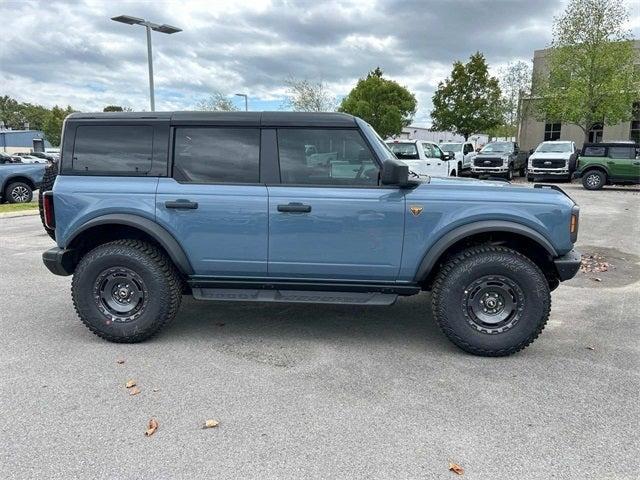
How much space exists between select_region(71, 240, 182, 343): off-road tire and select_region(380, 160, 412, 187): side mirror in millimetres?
1939

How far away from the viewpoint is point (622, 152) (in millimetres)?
17547

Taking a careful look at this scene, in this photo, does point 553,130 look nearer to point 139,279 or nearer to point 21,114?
point 139,279

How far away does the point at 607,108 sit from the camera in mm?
22391

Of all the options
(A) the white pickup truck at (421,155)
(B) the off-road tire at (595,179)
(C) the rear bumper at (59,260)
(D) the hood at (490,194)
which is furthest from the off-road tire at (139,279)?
(B) the off-road tire at (595,179)

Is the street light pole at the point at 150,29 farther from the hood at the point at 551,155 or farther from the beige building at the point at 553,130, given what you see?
the beige building at the point at 553,130

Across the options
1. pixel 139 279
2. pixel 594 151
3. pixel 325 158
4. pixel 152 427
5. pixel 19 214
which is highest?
pixel 594 151

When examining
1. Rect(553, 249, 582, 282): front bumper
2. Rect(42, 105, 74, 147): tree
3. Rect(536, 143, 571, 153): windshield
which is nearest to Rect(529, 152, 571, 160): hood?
Rect(536, 143, 571, 153): windshield

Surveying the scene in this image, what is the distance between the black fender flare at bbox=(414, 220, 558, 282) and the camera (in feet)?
12.1

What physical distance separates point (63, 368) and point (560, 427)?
3.42m

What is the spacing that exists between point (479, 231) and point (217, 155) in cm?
215

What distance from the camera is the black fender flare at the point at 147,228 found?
3.90 metres

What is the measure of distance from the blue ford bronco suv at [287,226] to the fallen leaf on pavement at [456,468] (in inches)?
55.9

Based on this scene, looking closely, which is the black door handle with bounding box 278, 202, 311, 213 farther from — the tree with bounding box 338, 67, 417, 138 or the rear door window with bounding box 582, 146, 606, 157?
the tree with bounding box 338, 67, 417, 138

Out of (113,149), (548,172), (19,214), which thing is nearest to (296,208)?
(113,149)
